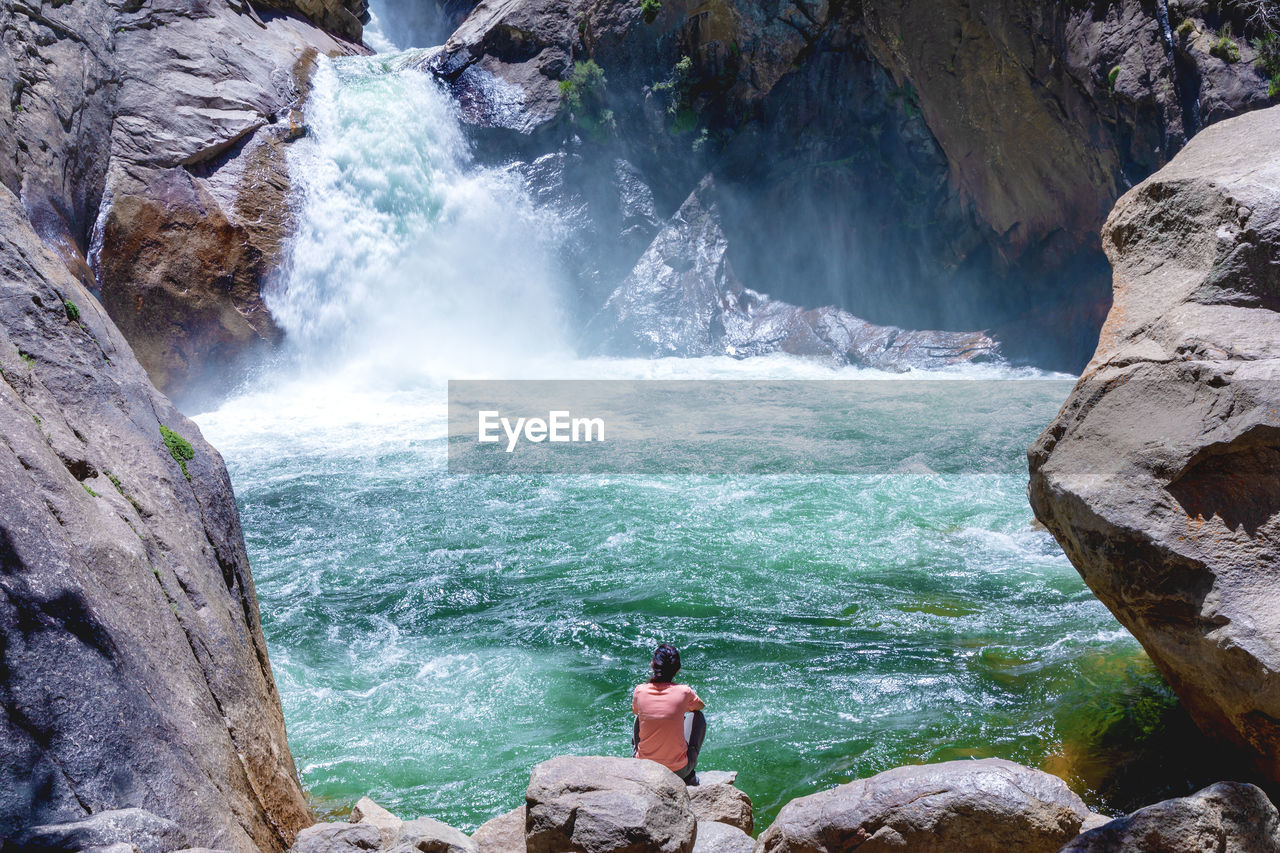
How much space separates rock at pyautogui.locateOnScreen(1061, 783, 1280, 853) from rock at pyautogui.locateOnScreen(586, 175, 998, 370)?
1463 centimetres

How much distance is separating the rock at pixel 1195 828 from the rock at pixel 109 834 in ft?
9.02

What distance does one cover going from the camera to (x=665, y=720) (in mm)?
4477

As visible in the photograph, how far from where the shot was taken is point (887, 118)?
18.4 metres

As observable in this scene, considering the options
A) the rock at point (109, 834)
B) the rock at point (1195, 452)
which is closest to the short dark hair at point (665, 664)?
the rock at point (1195, 452)

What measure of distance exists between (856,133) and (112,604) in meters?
18.1

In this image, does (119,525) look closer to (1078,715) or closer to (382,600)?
(382,600)

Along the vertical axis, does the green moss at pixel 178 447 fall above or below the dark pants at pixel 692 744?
above

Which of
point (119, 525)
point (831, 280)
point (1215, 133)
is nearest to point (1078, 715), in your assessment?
point (1215, 133)

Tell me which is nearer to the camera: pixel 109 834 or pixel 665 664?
pixel 109 834

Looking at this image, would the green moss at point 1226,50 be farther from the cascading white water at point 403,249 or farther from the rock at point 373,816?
the rock at point 373,816

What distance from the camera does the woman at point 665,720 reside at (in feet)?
14.6

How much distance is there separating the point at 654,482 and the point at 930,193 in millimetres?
10951

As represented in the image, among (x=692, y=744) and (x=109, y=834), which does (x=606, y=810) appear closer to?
(x=692, y=744)

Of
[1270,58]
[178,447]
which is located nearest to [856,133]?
[1270,58]
